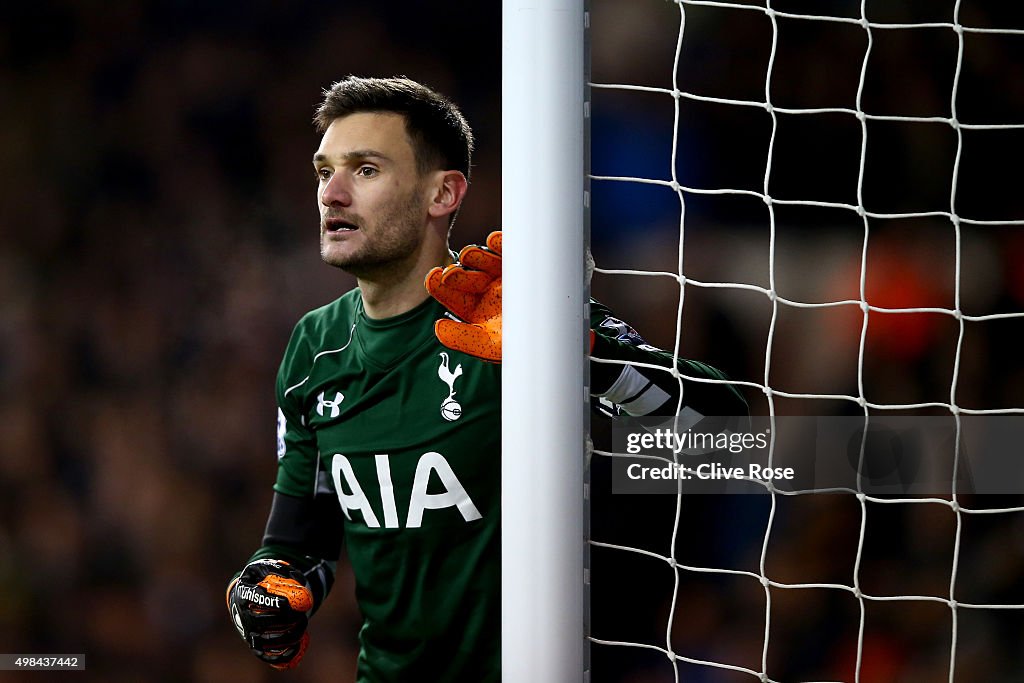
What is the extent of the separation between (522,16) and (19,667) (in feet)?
4.02

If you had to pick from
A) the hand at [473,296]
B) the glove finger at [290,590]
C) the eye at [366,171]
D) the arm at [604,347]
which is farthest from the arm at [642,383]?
the glove finger at [290,590]

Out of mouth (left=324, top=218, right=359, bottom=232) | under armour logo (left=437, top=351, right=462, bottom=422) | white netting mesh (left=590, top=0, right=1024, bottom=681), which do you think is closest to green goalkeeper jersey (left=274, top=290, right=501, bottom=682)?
under armour logo (left=437, top=351, right=462, bottom=422)

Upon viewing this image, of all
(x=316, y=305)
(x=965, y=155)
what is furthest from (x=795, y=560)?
(x=316, y=305)

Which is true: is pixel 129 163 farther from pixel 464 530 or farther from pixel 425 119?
pixel 464 530

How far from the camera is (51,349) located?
4.72 ft

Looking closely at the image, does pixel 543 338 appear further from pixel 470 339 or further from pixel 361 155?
pixel 361 155

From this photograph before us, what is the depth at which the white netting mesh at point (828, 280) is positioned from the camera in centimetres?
144

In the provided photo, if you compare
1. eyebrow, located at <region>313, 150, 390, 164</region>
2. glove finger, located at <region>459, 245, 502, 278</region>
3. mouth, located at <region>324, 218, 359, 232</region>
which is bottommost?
glove finger, located at <region>459, 245, 502, 278</region>

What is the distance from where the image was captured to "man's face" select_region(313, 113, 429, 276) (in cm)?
131

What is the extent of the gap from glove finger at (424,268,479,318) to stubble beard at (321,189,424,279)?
4.8 inches

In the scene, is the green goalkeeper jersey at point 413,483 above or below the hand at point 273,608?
above

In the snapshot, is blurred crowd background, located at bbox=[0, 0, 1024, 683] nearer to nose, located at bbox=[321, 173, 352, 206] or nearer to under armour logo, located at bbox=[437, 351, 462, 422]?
nose, located at bbox=[321, 173, 352, 206]

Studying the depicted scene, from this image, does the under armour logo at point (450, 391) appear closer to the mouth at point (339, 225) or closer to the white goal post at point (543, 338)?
the mouth at point (339, 225)

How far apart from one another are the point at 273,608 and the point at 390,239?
53 centimetres
